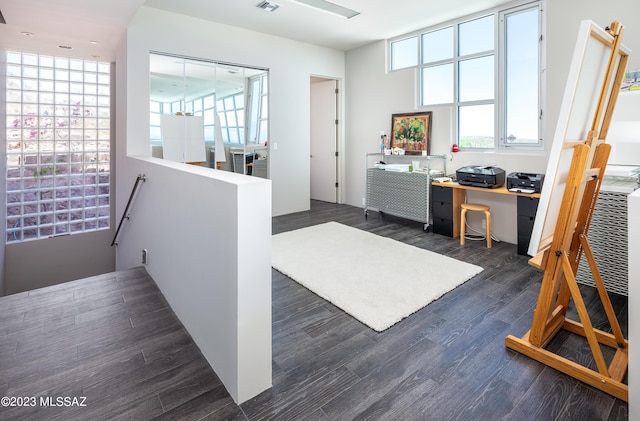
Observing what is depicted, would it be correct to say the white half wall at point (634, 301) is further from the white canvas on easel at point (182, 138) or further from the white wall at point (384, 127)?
the white canvas on easel at point (182, 138)

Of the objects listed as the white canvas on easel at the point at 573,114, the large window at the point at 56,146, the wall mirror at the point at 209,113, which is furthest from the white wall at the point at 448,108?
the large window at the point at 56,146

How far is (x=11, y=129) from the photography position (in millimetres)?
4660

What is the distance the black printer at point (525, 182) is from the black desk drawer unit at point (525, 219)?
0.10m

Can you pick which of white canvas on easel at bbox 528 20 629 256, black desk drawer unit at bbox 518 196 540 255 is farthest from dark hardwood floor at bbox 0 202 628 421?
black desk drawer unit at bbox 518 196 540 255

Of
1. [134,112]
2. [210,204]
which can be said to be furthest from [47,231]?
[210,204]

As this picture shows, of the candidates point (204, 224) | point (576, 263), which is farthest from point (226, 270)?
point (576, 263)

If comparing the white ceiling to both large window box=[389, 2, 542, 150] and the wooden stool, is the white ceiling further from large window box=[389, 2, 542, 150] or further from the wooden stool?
the wooden stool

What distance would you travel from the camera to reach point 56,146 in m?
5.01

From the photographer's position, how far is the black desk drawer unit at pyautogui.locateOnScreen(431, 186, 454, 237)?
461cm

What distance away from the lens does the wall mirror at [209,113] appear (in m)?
4.51

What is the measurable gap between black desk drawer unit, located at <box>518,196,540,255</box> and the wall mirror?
3.74m

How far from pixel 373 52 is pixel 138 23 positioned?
3.61 meters

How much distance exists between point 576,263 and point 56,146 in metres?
6.21

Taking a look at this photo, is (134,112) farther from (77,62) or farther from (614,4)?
(614,4)
